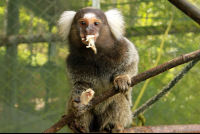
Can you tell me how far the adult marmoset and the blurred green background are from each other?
1007 mm

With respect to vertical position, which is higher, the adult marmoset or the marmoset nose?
the marmoset nose

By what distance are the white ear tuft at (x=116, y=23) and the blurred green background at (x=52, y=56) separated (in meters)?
0.99

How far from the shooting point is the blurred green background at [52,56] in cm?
305

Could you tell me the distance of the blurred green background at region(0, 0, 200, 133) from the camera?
120 inches

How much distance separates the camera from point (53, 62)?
3.29m

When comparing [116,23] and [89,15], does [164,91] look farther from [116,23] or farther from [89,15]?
[89,15]

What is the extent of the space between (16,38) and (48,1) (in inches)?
32.0

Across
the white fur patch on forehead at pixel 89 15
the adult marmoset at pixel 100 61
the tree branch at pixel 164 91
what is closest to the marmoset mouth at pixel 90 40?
the adult marmoset at pixel 100 61

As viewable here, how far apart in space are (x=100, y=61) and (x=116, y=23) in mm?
474

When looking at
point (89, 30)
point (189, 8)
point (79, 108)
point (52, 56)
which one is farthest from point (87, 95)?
point (52, 56)

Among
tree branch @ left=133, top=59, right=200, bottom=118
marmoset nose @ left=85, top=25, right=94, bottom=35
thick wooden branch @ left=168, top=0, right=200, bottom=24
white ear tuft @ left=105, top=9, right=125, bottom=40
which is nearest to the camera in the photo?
thick wooden branch @ left=168, top=0, right=200, bottom=24

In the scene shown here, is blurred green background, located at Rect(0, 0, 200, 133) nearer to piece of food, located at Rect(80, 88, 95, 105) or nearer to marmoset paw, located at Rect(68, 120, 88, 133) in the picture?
marmoset paw, located at Rect(68, 120, 88, 133)

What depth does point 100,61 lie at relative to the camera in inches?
79.5

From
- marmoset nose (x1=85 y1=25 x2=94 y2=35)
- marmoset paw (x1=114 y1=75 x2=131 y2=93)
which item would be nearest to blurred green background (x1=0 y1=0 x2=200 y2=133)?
marmoset paw (x1=114 y1=75 x2=131 y2=93)
